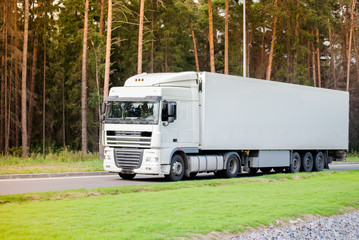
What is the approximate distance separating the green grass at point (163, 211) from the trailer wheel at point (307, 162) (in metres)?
10.7

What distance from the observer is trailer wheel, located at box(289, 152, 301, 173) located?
28000 mm

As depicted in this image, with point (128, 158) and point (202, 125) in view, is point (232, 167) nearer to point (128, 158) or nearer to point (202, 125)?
point (202, 125)

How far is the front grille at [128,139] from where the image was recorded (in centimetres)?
2073

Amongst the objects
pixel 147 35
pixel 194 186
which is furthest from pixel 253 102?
pixel 147 35

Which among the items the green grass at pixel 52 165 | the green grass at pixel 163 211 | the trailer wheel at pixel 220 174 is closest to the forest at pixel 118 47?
the green grass at pixel 52 165

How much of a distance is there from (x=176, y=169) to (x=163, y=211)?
9.48m

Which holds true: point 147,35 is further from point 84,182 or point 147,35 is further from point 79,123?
point 84,182

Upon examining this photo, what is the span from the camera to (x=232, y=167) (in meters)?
24.7

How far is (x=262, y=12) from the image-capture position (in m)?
58.9

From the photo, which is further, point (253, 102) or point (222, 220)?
point (253, 102)

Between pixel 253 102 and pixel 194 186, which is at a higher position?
pixel 253 102

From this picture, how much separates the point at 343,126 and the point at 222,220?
23.0 metres

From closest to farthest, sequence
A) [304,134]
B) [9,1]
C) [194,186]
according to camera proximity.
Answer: [194,186] < [304,134] < [9,1]

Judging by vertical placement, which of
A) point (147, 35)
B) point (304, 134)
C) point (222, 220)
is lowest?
point (222, 220)
